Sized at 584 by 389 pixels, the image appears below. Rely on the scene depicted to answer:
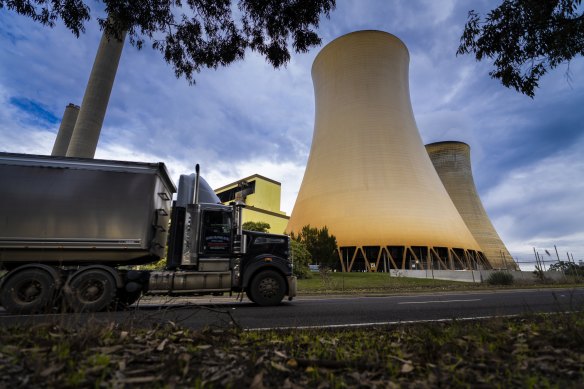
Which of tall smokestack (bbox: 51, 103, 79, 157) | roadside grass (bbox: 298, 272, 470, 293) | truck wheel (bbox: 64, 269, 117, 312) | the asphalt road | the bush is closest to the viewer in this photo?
the asphalt road

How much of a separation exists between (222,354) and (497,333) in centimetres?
297

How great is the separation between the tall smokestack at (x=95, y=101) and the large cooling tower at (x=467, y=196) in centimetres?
4990

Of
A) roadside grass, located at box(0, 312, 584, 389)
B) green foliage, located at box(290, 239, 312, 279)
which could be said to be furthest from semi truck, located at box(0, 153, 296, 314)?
green foliage, located at box(290, 239, 312, 279)

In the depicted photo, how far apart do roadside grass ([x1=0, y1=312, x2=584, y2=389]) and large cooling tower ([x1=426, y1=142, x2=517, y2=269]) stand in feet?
178

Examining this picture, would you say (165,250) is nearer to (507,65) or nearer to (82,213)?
(82,213)

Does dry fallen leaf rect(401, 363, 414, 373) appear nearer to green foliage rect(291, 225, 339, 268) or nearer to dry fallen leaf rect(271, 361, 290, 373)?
dry fallen leaf rect(271, 361, 290, 373)

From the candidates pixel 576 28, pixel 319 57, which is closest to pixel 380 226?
pixel 319 57

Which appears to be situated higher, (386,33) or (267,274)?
(386,33)

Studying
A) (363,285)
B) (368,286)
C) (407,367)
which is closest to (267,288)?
(407,367)

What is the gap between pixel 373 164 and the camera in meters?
34.2

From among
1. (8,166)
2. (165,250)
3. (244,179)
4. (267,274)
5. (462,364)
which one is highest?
(244,179)

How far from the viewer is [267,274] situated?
9023 millimetres

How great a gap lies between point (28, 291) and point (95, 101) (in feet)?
39.8

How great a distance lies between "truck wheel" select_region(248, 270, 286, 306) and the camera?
8779 mm
